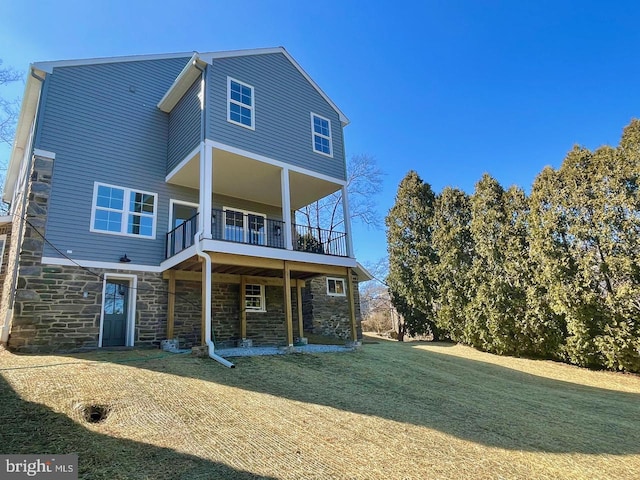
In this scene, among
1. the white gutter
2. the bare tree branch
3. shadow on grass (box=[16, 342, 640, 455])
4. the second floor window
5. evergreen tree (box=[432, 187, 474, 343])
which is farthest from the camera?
the bare tree branch

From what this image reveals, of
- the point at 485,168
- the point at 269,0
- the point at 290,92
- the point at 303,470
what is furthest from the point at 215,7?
the point at 303,470

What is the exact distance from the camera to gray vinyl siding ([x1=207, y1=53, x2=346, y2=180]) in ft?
32.6

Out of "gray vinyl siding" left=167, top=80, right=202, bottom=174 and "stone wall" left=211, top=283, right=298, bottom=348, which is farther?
"stone wall" left=211, top=283, right=298, bottom=348

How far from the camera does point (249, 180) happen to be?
11.6m

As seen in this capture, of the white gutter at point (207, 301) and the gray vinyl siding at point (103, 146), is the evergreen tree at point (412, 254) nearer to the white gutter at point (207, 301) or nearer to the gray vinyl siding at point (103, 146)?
the gray vinyl siding at point (103, 146)

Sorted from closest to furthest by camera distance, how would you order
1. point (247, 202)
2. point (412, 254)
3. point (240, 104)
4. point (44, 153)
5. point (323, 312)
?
point (44, 153) → point (240, 104) → point (247, 202) → point (323, 312) → point (412, 254)

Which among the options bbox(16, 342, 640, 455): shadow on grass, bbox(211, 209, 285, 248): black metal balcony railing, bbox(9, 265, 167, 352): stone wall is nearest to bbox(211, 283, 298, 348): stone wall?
bbox(211, 209, 285, 248): black metal balcony railing

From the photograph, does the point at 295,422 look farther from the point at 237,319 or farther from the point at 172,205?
the point at 172,205

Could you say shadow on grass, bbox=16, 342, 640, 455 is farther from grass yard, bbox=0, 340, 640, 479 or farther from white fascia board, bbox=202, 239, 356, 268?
white fascia board, bbox=202, 239, 356, 268

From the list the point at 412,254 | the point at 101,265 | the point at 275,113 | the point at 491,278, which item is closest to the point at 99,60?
the point at 275,113

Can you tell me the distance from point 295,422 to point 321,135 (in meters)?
9.85

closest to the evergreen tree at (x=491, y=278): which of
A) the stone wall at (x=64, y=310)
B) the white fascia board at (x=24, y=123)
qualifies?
the stone wall at (x=64, y=310)

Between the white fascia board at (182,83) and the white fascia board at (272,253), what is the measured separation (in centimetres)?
511

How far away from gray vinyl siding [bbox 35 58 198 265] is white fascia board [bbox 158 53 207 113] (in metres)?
0.40
